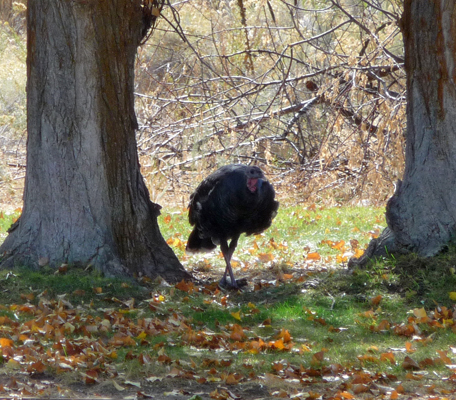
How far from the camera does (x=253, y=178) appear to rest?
749 cm

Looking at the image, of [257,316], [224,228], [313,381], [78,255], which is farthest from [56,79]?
[313,381]

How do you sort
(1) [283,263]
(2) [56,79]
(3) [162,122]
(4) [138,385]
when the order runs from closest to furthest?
(4) [138,385], (2) [56,79], (1) [283,263], (3) [162,122]

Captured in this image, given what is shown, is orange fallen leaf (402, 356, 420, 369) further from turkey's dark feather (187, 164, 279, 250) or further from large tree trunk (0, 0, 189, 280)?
large tree trunk (0, 0, 189, 280)

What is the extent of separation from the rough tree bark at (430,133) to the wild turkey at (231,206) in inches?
58.1

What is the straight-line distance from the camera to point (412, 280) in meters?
6.71

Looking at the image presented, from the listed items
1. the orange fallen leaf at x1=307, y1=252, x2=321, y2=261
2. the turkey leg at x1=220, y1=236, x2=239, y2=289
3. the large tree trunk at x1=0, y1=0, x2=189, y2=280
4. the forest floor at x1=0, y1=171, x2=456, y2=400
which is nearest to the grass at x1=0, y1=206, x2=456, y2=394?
the forest floor at x1=0, y1=171, x2=456, y2=400

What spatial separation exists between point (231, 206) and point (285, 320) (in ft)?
6.17

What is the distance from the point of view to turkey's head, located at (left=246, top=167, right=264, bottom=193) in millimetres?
7488

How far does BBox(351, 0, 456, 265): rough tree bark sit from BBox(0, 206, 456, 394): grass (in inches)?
10.8

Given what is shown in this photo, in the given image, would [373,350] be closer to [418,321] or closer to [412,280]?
[418,321]

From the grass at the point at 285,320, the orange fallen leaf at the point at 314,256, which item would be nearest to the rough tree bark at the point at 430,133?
the grass at the point at 285,320

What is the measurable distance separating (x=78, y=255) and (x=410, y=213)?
140 inches

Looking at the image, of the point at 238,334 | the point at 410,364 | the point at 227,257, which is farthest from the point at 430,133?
the point at 238,334

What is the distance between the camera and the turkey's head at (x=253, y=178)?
7.49 m
